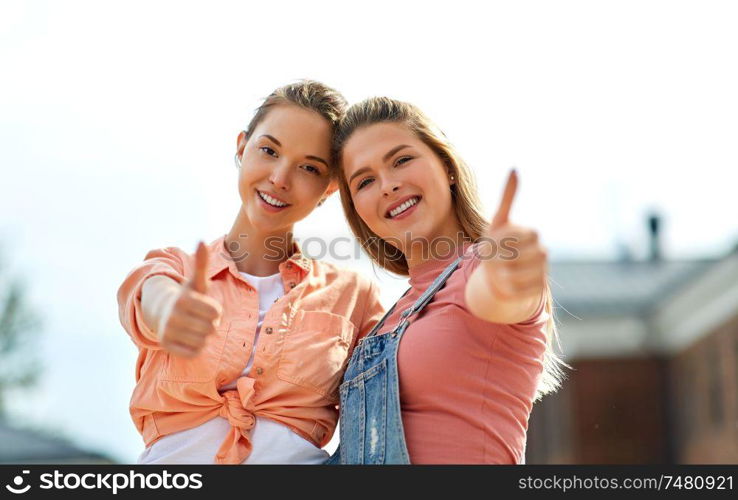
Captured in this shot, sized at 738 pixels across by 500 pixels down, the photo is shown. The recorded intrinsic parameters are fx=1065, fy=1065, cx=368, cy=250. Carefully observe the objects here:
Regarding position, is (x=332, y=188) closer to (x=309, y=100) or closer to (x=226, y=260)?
(x=309, y=100)

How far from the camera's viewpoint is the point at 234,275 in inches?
121

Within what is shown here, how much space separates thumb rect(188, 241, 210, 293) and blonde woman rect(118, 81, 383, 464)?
0.31 metres

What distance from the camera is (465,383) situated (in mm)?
2641

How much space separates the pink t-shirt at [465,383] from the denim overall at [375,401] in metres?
0.03

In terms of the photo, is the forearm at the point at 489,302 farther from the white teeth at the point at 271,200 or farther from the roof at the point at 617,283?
the roof at the point at 617,283

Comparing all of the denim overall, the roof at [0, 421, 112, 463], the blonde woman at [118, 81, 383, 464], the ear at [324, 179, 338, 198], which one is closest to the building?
the roof at [0, 421, 112, 463]

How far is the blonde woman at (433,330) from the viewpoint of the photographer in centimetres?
262

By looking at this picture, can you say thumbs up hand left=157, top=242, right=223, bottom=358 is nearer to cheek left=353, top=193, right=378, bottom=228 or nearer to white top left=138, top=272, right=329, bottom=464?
white top left=138, top=272, right=329, bottom=464

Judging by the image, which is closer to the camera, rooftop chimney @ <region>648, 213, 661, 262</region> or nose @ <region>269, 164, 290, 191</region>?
nose @ <region>269, 164, 290, 191</region>

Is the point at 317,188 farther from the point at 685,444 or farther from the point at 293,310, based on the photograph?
the point at 685,444

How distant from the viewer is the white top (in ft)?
9.17

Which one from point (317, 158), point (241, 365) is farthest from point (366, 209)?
point (241, 365)

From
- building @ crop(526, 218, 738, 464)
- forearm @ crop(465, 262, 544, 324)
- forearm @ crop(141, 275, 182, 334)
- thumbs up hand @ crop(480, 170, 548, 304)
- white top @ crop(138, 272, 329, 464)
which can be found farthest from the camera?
building @ crop(526, 218, 738, 464)

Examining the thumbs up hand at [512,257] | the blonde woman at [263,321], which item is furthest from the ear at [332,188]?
the thumbs up hand at [512,257]
